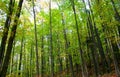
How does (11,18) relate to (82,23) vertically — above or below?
below

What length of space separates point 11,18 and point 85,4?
1167cm

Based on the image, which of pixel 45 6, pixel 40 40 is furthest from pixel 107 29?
pixel 40 40

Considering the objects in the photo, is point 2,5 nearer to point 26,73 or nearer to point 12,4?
point 12,4

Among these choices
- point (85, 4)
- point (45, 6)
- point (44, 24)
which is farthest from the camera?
point (44, 24)

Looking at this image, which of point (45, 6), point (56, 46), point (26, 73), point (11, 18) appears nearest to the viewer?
point (11, 18)

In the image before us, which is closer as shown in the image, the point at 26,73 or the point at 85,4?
the point at 85,4

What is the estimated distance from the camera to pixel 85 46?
2377 cm

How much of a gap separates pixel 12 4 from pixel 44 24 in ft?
55.6

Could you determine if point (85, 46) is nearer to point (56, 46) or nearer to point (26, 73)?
point (56, 46)

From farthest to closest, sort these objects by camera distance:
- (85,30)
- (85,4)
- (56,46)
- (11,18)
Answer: (56,46)
(85,30)
(85,4)
(11,18)

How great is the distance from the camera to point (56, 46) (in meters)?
25.4

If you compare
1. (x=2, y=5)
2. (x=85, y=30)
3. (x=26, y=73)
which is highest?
(x=85, y=30)

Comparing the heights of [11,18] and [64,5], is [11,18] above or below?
below

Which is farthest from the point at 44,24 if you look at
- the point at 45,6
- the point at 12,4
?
the point at 12,4
